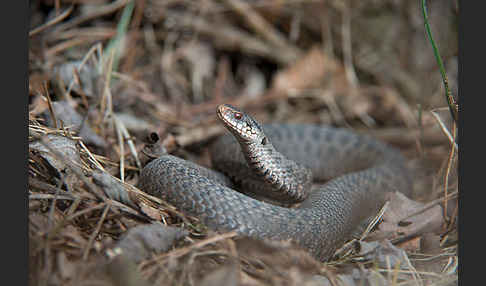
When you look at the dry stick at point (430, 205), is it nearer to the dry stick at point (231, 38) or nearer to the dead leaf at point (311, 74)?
the dead leaf at point (311, 74)

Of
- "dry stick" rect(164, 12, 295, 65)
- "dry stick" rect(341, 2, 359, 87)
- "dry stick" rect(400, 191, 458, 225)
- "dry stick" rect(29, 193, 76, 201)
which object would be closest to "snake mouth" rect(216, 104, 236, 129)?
"dry stick" rect(29, 193, 76, 201)

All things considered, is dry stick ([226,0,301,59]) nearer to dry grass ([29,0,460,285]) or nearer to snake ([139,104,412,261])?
dry grass ([29,0,460,285])

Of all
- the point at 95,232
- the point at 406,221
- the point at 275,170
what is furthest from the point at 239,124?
the point at 406,221

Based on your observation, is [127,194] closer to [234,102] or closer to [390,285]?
[390,285]

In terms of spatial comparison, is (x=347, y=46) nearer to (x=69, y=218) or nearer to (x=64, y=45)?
(x=64, y=45)

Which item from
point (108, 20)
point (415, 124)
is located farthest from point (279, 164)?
point (108, 20)

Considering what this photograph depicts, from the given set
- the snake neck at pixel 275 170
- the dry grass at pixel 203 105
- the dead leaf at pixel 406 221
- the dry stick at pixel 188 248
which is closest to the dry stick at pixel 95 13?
the dry grass at pixel 203 105
